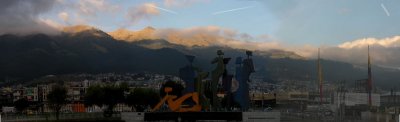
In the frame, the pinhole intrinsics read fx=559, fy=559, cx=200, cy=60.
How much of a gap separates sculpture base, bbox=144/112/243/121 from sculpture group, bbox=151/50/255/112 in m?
0.59

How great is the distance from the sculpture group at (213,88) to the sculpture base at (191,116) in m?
0.59

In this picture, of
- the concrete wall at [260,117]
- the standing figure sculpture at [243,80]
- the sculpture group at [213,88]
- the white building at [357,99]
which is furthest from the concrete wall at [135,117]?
the white building at [357,99]

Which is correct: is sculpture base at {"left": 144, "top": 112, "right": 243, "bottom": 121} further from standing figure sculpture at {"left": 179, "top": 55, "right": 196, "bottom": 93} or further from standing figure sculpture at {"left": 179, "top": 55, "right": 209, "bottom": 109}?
standing figure sculpture at {"left": 179, "top": 55, "right": 196, "bottom": 93}

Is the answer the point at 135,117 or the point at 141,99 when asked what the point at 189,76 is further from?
the point at 141,99

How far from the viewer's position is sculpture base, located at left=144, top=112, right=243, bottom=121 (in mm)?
41062

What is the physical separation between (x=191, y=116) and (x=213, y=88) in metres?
4.96

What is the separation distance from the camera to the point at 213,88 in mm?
46531

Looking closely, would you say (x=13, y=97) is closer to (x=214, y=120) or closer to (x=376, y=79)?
(x=376, y=79)

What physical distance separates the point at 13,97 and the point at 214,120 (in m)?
113

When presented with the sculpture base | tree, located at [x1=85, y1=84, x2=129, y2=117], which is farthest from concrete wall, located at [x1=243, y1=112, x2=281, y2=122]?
tree, located at [x1=85, y1=84, x2=129, y2=117]

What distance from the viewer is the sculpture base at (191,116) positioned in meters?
41.1

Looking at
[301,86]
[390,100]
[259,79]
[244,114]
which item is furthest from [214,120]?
[301,86]

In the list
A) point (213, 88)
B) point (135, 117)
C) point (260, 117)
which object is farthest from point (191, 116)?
point (260, 117)

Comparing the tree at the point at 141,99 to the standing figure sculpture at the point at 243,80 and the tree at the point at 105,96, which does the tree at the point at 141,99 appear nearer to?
the tree at the point at 105,96
